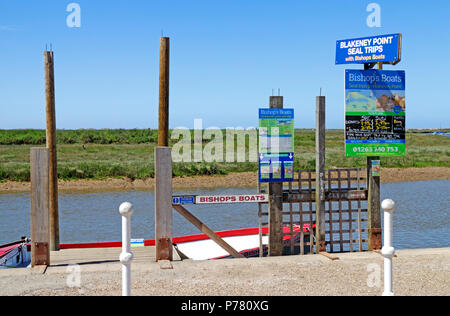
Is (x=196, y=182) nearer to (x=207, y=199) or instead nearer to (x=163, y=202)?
(x=207, y=199)

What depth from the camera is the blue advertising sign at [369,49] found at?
971 cm

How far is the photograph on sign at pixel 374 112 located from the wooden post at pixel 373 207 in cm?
27

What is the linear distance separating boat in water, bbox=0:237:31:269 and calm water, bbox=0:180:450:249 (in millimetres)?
5904

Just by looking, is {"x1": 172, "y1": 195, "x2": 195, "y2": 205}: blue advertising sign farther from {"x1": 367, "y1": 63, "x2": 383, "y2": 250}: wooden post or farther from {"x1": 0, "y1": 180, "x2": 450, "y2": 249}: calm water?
{"x1": 0, "y1": 180, "x2": 450, "y2": 249}: calm water

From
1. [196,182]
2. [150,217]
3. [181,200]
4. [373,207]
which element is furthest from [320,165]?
[196,182]

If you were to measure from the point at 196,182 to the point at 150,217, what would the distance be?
12.5m

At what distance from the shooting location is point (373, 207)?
10.2 m

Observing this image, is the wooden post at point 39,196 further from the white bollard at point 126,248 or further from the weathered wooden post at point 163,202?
the white bollard at point 126,248

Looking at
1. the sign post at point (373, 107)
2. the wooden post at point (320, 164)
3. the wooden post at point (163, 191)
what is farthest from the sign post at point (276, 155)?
the wooden post at point (163, 191)

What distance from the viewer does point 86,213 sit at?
23.8 meters

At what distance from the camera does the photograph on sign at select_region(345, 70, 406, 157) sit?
32.6 feet

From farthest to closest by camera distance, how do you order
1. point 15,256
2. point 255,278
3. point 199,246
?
point 199,246
point 15,256
point 255,278

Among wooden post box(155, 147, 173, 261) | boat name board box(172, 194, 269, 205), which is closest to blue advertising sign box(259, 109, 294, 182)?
boat name board box(172, 194, 269, 205)
